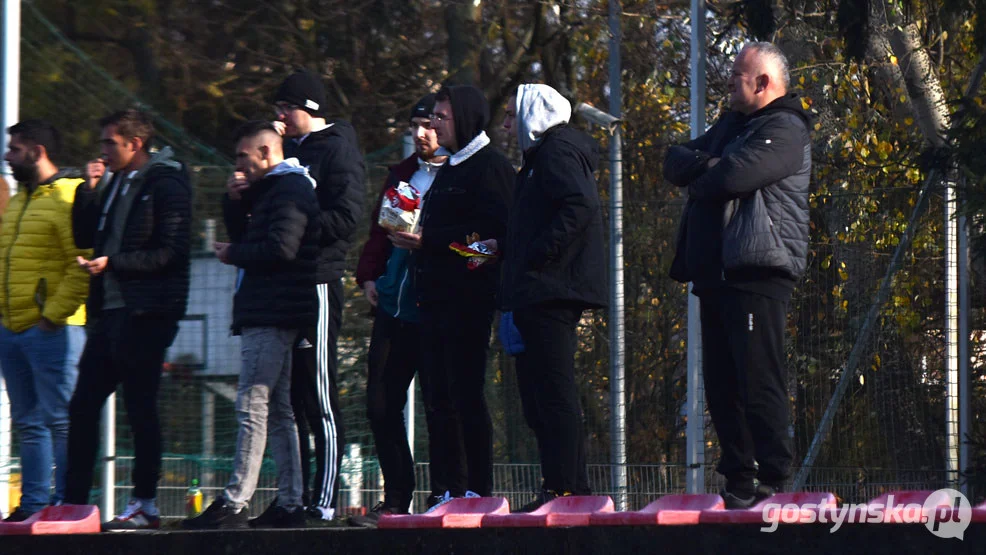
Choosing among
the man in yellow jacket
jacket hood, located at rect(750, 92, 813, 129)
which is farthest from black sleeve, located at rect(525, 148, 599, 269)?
the man in yellow jacket

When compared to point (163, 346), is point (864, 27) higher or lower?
higher

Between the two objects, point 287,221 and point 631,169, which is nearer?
point 287,221

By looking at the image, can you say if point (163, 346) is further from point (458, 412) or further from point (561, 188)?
point (561, 188)

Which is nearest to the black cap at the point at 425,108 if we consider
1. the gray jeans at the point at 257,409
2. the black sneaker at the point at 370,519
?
the gray jeans at the point at 257,409

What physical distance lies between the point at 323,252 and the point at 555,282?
978 mm

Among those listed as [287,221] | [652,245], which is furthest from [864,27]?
[287,221]

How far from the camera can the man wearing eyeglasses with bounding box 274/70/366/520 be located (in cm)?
569

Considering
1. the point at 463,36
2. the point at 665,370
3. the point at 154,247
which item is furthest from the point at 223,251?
the point at 463,36

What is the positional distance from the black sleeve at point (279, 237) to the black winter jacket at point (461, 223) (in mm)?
557

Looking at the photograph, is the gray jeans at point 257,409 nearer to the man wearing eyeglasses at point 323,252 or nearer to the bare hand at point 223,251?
the man wearing eyeglasses at point 323,252

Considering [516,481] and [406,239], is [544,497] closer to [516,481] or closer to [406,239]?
[406,239]

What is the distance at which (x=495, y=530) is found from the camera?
15.7ft

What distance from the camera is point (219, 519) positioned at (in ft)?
17.4

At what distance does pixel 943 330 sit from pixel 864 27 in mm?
1967
